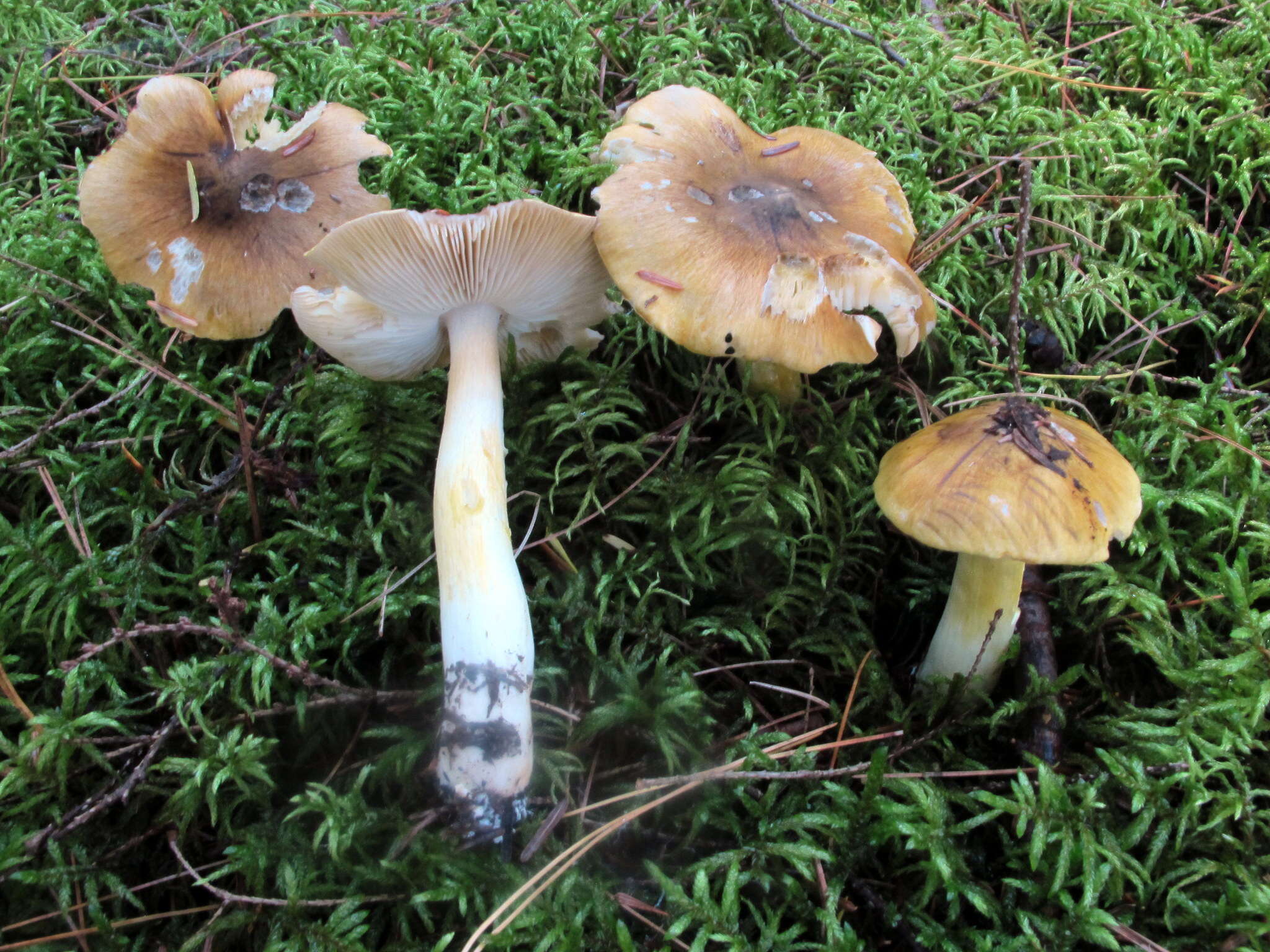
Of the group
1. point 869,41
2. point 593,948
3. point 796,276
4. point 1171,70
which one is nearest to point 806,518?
point 796,276

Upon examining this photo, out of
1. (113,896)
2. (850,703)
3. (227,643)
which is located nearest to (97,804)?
(113,896)

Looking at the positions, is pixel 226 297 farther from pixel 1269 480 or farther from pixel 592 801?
pixel 1269 480

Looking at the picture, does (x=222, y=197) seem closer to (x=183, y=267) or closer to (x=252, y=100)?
(x=183, y=267)

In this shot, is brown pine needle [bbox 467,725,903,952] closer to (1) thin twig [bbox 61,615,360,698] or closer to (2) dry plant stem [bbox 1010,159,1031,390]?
(1) thin twig [bbox 61,615,360,698]

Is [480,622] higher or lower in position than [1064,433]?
lower

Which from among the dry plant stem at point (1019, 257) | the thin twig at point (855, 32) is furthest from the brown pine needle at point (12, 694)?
the thin twig at point (855, 32)

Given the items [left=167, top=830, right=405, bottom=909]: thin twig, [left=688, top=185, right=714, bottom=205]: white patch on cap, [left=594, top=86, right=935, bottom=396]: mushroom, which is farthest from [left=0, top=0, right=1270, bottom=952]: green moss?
[left=688, top=185, right=714, bottom=205]: white patch on cap

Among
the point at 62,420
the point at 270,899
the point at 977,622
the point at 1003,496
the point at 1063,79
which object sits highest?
the point at 1063,79
